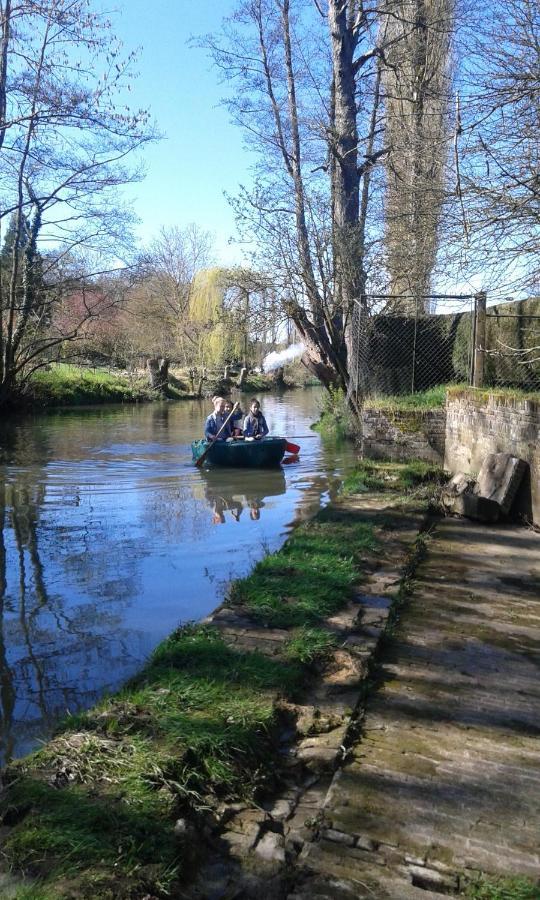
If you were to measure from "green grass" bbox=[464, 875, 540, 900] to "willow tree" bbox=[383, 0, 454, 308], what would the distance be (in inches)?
303

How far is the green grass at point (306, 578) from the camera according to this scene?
499 cm

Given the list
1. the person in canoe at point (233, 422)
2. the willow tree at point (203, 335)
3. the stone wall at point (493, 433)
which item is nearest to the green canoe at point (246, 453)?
the person in canoe at point (233, 422)

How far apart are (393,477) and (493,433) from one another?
1934mm

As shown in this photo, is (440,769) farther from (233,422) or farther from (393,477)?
(233,422)

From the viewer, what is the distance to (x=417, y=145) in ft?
34.9

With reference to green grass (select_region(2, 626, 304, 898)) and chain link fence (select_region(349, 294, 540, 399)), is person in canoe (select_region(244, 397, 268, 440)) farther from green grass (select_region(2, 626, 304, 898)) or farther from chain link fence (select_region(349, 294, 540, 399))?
green grass (select_region(2, 626, 304, 898))

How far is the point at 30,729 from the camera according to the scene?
14.1 feet

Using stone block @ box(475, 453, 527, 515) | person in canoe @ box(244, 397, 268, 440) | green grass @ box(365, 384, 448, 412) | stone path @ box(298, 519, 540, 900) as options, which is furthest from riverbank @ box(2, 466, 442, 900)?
person in canoe @ box(244, 397, 268, 440)

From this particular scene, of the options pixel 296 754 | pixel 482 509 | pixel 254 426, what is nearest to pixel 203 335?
pixel 254 426

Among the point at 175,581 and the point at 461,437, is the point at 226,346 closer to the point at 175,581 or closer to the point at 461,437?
the point at 461,437

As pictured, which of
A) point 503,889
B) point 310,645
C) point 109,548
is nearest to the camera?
point 503,889

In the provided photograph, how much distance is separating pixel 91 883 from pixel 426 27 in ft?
61.1

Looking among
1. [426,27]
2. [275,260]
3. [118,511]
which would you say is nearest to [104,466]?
[118,511]

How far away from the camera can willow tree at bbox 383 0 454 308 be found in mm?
9602
